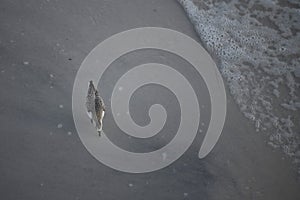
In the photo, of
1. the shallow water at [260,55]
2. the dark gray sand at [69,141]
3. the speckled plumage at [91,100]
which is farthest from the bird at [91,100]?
the shallow water at [260,55]

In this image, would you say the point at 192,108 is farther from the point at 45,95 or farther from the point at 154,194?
the point at 45,95

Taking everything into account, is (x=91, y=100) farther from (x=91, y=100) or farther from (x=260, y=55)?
(x=260, y=55)

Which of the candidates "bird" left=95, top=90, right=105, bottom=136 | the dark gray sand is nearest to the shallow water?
the dark gray sand

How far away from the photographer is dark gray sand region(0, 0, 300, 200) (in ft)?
13.0

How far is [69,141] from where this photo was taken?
420 cm

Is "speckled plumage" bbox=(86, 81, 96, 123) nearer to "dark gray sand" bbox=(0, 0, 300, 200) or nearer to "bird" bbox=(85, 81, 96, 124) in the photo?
"bird" bbox=(85, 81, 96, 124)

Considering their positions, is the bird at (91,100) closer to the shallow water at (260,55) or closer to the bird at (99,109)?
the bird at (99,109)

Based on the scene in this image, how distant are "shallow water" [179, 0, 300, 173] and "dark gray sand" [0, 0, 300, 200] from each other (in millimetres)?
264

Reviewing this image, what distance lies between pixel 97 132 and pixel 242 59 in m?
2.30

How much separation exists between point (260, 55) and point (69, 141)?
2894 mm

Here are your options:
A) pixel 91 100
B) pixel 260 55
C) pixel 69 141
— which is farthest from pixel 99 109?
pixel 260 55

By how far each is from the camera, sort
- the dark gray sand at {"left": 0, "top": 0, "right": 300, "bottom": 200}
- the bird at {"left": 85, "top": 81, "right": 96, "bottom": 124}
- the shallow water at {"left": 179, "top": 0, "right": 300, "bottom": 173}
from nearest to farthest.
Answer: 1. the dark gray sand at {"left": 0, "top": 0, "right": 300, "bottom": 200}
2. the bird at {"left": 85, "top": 81, "right": 96, "bottom": 124}
3. the shallow water at {"left": 179, "top": 0, "right": 300, "bottom": 173}

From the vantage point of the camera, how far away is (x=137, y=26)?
521 centimetres

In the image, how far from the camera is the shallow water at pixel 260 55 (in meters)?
4.79
